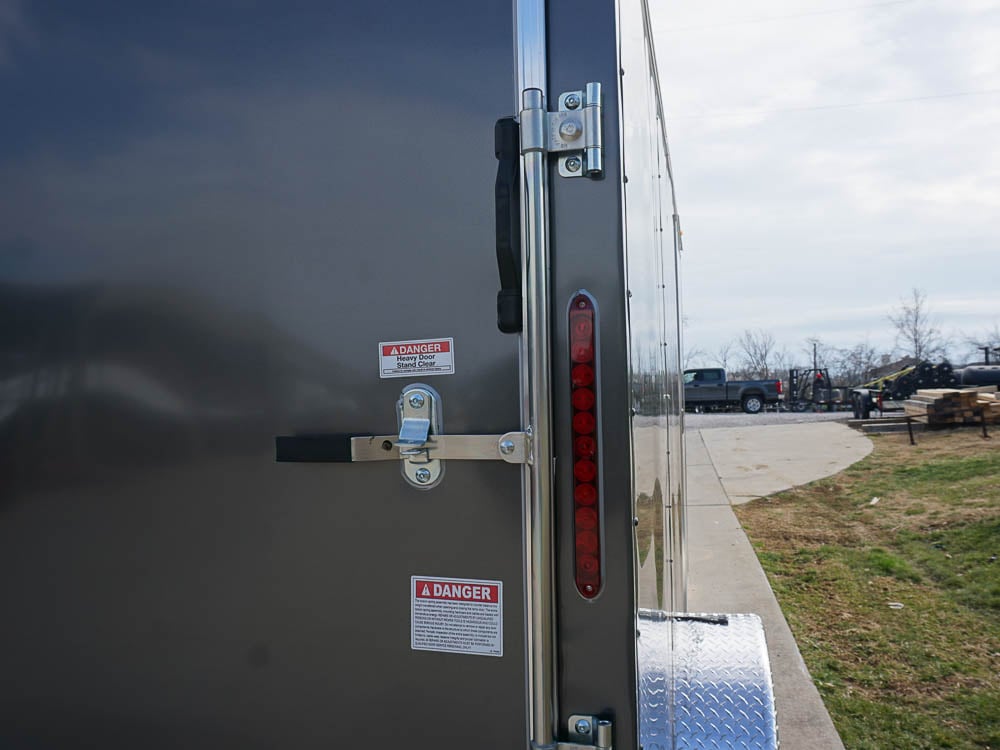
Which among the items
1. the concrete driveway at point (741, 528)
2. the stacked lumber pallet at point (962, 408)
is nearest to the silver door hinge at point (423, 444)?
the concrete driveway at point (741, 528)

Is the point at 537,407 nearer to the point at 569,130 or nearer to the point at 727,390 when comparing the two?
the point at 569,130

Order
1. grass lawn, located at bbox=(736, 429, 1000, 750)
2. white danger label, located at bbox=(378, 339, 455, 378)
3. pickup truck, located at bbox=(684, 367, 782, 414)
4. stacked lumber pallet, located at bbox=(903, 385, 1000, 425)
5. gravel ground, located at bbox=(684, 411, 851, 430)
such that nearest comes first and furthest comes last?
white danger label, located at bbox=(378, 339, 455, 378) → grass lawn, located at bbox=(736, 429, 1000, 750) → stacked lumber pallet, located at bbox=(903, 385, 1000, 425) → gravel ground, located at bbox=(684, 411, 851, 430) → pickup truck, located at bbox=(684, 367, 782, 414)

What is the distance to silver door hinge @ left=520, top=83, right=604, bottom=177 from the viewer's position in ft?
4.53

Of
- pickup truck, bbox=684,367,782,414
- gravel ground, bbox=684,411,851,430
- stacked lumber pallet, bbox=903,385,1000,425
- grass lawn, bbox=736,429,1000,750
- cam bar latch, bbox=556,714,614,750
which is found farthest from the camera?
pickup truck, bbox=684,367,782,414

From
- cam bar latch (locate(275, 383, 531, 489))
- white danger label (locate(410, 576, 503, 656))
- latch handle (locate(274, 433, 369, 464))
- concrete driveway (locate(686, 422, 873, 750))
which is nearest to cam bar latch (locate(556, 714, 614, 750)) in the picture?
white danger label (locate(410, 576, 503, 656))

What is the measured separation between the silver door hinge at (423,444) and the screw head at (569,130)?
54 centimetres

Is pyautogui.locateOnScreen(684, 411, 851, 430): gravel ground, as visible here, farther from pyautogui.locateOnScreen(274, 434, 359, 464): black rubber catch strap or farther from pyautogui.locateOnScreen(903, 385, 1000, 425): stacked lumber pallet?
pyautogui.locateOnScreen(274, 434, 359, 464): black rubber catch strap

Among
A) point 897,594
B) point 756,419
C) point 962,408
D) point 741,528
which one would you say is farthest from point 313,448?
point 756,419

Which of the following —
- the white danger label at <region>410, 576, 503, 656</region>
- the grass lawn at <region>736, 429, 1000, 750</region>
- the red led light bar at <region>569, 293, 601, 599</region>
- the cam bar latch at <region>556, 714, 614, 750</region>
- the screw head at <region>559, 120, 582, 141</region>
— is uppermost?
the screw head at <region>559, 120, 582, 141</region>

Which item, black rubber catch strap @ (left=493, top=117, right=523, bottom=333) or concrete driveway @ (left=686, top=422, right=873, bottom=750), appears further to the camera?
concrete driveway @ (left=686, top=422, right=873, bottom=750)

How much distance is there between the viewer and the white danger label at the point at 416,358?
1.46 metres

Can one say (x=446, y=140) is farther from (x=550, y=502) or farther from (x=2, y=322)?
(x=2, y=322)

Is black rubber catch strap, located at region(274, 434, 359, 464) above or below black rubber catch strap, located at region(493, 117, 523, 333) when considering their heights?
→ below

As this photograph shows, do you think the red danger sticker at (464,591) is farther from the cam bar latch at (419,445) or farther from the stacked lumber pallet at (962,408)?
the stacked lumber pallet at (962,408)
